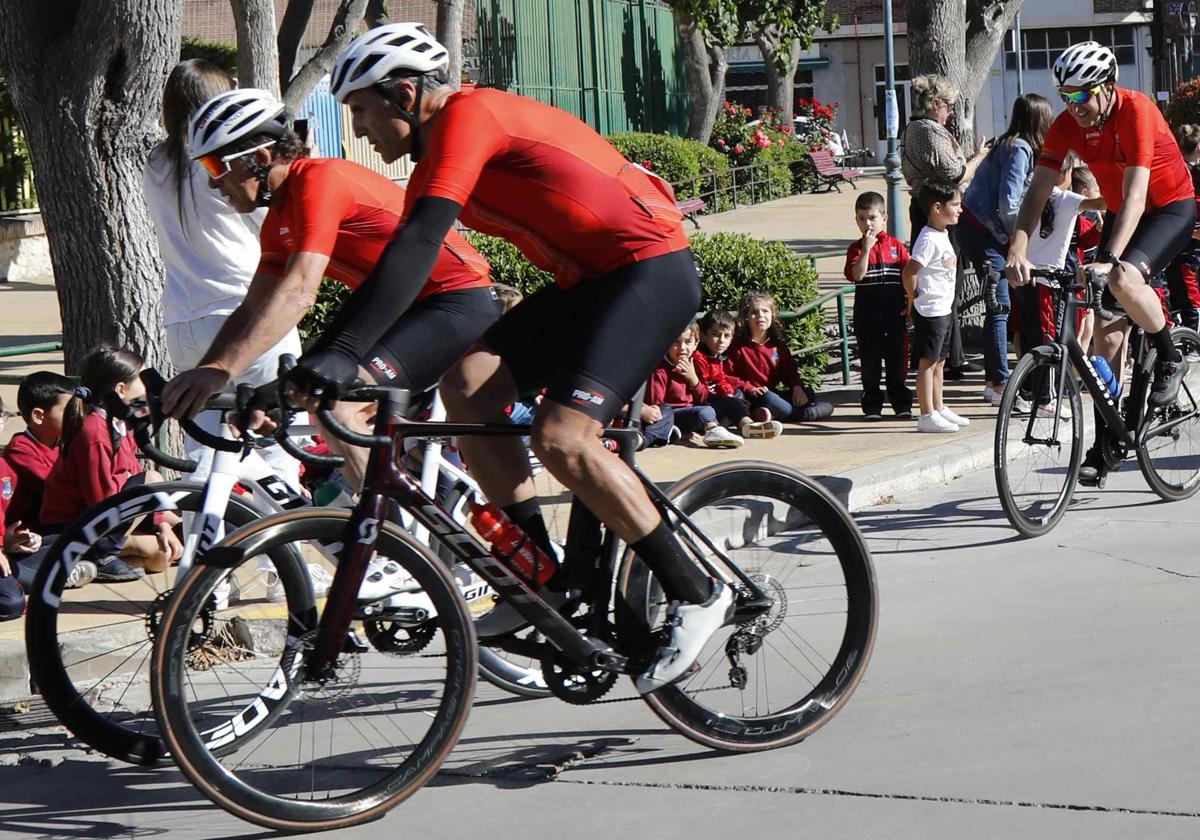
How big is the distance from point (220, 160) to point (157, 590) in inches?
46.5

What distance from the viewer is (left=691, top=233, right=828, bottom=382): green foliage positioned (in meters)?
11.1

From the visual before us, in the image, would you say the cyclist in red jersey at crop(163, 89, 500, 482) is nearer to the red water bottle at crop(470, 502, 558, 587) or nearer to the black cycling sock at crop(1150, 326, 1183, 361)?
the red water bottle at crop(470, 502, 558, 587)

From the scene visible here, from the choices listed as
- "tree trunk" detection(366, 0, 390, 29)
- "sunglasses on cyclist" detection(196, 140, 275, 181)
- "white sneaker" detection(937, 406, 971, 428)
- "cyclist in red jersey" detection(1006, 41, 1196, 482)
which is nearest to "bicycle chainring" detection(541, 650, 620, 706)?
"sunglasses on cyclist" detection(196, 140, 275, 181)

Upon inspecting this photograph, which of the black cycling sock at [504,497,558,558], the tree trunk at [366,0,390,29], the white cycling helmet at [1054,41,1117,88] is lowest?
the black cycling sock at [504,497,558,558]

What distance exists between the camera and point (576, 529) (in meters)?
4.46

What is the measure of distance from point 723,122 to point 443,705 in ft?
103

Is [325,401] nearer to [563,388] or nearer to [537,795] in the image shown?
[563,388]

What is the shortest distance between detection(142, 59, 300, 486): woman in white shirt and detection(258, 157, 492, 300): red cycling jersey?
935mm

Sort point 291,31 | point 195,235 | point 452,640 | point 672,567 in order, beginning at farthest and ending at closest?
point 291,31 < point 195,235 < point 672,567 < point 452,640

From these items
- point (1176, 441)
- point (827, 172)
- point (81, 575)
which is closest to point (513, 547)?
point (81, 575)

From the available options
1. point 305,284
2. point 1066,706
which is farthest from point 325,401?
point 1066,706

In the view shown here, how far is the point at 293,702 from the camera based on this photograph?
4477mm

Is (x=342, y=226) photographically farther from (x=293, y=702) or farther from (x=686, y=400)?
(x=686, y=400)

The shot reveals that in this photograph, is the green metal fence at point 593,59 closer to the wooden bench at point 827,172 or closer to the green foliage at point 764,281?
the wooden bench at point 827,172
